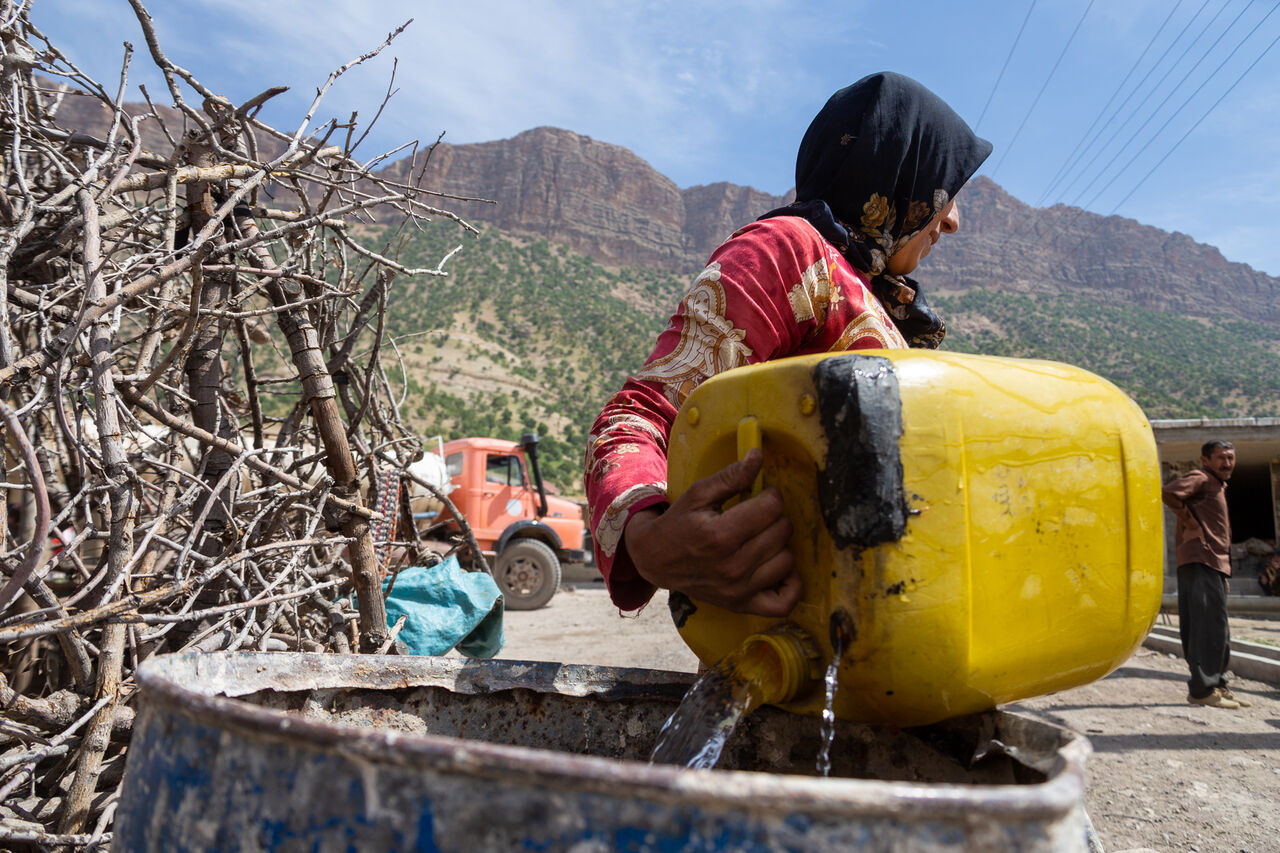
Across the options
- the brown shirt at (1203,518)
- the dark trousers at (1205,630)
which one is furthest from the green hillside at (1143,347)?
the dark trousers at (1205,630)

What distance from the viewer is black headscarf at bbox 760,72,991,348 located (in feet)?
4.90

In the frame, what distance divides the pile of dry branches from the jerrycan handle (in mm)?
895

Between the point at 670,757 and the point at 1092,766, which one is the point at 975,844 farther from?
the point at 1092,766

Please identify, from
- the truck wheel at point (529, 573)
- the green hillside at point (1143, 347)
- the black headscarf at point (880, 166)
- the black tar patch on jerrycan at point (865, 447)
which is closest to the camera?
the black tar patch on jerrycan at point (865, 447)

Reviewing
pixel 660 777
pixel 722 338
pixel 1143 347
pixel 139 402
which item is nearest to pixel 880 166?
pixel 722 338

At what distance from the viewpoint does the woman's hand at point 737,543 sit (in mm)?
878

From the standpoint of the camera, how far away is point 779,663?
931 mm

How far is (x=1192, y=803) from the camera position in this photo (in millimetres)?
3596

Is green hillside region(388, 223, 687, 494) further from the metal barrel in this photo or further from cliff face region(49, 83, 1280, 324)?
the metal barrel

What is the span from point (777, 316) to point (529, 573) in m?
9.46

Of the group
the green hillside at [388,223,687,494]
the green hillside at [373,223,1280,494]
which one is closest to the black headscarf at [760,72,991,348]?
the green hillside at [373,223,1280,494]

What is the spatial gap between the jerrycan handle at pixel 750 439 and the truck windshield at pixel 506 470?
10133mm

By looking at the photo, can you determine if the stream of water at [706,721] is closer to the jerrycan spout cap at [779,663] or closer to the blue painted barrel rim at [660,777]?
the jerrycan spout cap at [779,663]

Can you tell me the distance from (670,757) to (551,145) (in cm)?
8671
